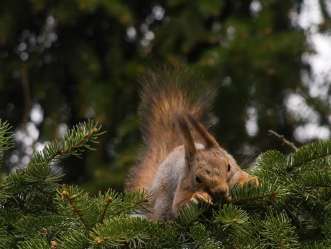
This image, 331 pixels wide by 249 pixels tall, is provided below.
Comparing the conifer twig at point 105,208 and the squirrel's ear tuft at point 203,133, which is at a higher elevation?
the squirrel's ear tuft at point 203,133

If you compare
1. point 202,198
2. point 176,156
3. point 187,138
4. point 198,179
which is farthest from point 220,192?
point 176,156

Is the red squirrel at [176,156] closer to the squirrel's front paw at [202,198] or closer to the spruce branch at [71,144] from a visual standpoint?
the squirrel's front paw at [202,198]

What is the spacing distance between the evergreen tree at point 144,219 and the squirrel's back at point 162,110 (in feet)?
2.24

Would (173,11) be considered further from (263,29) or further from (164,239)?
(164,239)

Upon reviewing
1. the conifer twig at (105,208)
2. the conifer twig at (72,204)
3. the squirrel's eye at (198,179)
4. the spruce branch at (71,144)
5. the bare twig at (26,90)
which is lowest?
the conifer twig at (105,208)

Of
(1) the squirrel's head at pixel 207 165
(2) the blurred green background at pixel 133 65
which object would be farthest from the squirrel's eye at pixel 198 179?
(2) the blurred green background at pixel 133 65

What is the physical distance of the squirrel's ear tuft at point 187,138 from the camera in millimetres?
1803

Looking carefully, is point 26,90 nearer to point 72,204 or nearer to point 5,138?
point 5,138

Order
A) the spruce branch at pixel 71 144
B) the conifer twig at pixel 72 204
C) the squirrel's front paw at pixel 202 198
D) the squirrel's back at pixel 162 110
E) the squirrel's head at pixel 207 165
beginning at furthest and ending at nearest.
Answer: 1. the squirrel's back at pixel 162 110
2. the squirrel's head at pixel 207 165
3. the squirrel's front paw at pixel 202 198
4. the spruce branch at pixel 71 144
5. the conifer twig at pixel 72 204

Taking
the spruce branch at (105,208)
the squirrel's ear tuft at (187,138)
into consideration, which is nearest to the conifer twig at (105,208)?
the spruce branch at (105,208)

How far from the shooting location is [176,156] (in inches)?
83.8

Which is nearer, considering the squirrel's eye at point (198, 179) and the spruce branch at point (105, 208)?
the spruce branch at point (105, 208)

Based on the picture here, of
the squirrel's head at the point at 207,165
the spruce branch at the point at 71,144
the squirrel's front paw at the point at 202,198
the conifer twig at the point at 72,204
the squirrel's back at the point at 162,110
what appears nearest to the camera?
the conifer twig at the point at 72,204

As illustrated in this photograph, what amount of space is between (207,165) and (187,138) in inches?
4.3
